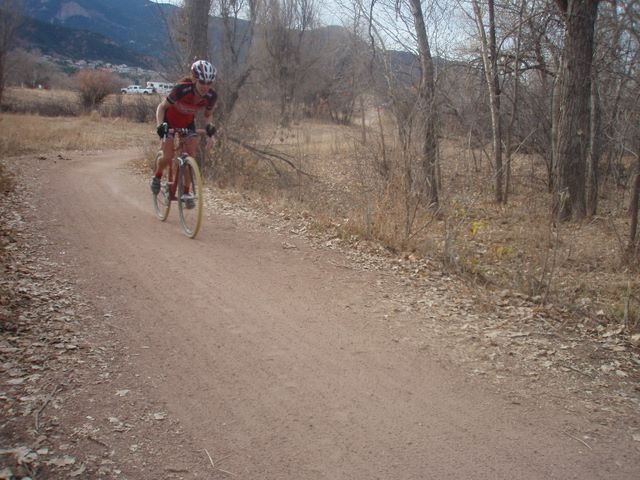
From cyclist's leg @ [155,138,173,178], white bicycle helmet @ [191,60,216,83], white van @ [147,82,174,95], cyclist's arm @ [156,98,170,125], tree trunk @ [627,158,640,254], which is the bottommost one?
tree trunk @ [627,158,640,254]

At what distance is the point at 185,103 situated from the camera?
7.09 meters

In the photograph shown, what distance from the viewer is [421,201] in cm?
770

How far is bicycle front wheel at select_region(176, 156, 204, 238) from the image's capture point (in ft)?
22.6

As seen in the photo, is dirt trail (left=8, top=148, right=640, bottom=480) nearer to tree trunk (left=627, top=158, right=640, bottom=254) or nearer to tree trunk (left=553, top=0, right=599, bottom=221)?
tree trunk (left=627, top=158, right=640, bottom=254)

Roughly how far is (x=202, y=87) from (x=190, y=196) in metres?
1.40

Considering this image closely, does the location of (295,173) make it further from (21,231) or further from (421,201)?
(21,231)

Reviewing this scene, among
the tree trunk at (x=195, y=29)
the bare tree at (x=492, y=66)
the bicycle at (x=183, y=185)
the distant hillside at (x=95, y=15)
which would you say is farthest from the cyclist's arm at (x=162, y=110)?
the distant hillside at (x=95, y=15)

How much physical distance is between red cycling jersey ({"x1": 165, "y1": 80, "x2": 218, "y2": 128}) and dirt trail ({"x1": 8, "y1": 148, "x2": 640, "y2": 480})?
6.29ft

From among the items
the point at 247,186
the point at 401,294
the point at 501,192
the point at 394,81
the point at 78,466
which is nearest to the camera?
the point at 78,466

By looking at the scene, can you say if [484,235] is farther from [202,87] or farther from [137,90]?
[137,90]

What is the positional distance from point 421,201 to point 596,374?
3.90m

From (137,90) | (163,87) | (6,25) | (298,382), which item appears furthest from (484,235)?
(137,90)

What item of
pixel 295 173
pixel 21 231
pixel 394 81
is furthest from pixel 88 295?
pixel 295 173

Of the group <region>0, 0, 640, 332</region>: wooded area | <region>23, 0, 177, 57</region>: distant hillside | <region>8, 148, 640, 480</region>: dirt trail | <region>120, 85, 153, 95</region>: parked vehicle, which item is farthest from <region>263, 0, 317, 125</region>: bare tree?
<region>23, 0, 177, 57</region>: distant hillside
